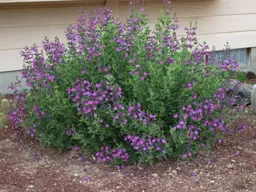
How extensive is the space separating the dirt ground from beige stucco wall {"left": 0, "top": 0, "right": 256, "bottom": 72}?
2.31 meters

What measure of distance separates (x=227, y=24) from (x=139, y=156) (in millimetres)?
5016

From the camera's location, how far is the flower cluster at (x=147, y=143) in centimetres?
341

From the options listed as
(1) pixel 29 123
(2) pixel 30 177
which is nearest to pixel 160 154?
(2) pixel 30 177

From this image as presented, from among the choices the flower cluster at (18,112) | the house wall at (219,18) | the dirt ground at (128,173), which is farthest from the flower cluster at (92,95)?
the house wall at (219,18)

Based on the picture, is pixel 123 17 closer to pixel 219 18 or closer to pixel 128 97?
pixel 219 18

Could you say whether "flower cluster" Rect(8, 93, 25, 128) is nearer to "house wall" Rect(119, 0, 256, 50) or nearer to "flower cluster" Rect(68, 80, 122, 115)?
"flower cluster" Rect(68, 80, 122, 115)

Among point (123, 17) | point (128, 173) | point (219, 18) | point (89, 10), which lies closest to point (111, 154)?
point (128, 173)

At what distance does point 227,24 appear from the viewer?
7879 mm

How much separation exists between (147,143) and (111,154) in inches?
19.3

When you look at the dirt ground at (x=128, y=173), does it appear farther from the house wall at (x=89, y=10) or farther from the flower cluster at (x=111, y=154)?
the house wall at (x=89, y=10)

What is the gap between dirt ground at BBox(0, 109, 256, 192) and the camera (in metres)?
3.39

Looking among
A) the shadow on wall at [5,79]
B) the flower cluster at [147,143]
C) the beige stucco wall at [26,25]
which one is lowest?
the flower cluster at [147,143]

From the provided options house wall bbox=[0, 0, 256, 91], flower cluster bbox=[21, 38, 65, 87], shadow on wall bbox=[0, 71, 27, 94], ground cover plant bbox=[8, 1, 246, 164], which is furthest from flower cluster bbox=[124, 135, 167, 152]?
shadow on wall bbox=[0, 71, 27, 94]

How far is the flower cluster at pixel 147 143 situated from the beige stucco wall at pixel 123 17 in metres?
3.20
